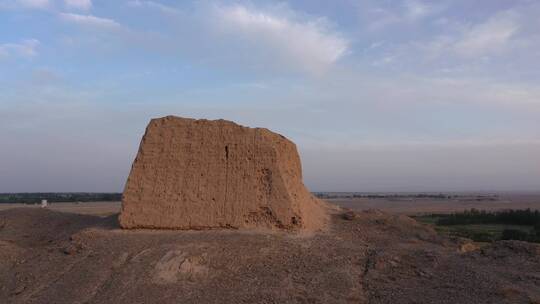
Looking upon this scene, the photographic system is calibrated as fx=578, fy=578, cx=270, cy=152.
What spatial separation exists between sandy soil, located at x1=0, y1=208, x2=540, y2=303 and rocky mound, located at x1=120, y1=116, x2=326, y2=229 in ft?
1.36

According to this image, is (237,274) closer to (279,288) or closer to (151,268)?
(279,288)

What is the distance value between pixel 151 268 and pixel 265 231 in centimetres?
260

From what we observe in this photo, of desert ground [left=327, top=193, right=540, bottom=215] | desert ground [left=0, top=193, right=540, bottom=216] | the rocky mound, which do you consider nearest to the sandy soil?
the rocky mound

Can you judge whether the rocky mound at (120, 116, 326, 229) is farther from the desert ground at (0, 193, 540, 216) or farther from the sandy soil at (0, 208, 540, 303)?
the desert ground at (0, 193, 540, 216)

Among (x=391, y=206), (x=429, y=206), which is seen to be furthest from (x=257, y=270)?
(x=429, y=206)

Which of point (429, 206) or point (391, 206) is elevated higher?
point (429, 206)

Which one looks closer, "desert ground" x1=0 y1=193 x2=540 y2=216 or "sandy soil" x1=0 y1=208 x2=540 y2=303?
"sandy soil" x1=0 y1=208 x2=540 y2=303

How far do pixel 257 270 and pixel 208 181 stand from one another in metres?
2.93

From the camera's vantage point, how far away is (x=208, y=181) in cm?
1248

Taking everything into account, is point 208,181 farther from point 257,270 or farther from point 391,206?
point 391,206

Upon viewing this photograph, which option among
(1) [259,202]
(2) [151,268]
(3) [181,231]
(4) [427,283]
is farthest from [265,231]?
(4) [427,283]

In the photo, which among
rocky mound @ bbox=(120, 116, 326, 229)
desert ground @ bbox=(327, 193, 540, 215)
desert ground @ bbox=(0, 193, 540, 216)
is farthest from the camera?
desert ground @ bbox=(327, 193, 540, 215)

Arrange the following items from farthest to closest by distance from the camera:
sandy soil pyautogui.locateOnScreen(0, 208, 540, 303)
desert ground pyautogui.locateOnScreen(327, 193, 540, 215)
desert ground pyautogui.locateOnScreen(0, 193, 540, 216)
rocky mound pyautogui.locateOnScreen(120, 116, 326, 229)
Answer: desert ground pyautogui.locateOnScreen(327, 193, 540, 215), desert ground pyautogui.locateOnScreen(0, 193, 540, 216), rocky mound pyautogui.locateOnScreen(120, 116, 326, 229), sandy soil pyautogui.locateOnScreen(0, 208, 540, 303)

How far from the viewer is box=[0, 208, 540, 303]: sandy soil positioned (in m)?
9.44
